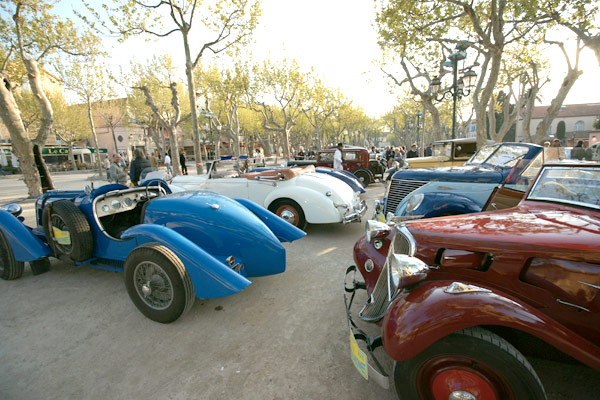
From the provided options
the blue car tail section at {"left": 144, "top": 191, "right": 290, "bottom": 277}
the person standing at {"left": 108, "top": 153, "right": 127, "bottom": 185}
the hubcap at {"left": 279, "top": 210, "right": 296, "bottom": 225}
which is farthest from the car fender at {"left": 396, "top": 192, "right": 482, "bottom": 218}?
the person standing at {"left": 108, "top": 153, "right": 127, "bottom": 185}

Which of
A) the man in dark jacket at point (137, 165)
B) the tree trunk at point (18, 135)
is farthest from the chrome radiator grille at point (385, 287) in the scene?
the tree trunk at point (18, 135)

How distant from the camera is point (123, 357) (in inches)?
90.0

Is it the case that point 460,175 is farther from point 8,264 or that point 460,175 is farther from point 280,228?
point 8,264

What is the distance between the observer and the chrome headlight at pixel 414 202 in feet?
12.8

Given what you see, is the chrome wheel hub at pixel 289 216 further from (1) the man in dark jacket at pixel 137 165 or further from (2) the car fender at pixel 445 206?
(1) the man in dark jacket at pixel 137 165

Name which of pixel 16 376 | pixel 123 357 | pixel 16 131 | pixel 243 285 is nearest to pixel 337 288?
pixel 243 285

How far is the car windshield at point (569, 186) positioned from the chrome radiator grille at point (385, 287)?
1358mm

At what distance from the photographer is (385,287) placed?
2139mm

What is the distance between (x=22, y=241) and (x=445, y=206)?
5.43 meters

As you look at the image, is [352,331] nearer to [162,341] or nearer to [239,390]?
[239,390]

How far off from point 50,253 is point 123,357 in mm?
2244

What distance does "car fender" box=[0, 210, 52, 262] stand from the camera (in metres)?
3.46

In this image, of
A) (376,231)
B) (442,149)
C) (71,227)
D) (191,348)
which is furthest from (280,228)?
(442,149)

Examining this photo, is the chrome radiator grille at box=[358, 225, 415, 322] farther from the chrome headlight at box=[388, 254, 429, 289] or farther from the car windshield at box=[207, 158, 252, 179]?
the car windshield at box=[207, 158, 252, 179]
